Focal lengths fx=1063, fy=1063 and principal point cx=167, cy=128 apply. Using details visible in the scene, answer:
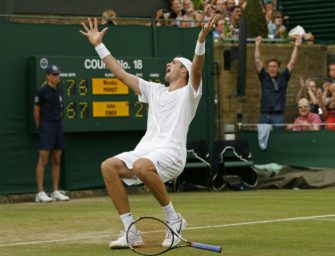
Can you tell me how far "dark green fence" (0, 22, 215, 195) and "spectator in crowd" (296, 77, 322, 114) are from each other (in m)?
2.13

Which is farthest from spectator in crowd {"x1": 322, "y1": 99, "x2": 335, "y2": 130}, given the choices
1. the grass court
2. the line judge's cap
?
the line judge's cap

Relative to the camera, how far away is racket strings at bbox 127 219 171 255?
9.59 meters

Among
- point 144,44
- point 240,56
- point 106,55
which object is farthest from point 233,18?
point 106,55

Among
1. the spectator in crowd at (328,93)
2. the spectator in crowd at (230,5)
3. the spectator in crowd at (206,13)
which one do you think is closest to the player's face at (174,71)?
the spectator in crowd at (328,93)

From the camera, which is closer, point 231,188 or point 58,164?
point 58,164

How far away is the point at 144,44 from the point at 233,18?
169 inches

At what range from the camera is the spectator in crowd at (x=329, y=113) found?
20.6 m

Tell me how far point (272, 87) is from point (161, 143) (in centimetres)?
1118

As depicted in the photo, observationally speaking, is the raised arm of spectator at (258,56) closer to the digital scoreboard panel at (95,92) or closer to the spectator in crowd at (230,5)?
the digital scoreboard panel at (95,92)

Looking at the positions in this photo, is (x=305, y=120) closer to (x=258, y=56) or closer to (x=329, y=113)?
(x=329, y=113)

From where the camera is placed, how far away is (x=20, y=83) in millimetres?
18312

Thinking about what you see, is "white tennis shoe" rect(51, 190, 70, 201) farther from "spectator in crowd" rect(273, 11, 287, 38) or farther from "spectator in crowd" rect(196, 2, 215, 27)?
"spectator in crowd" rect(273, 11, 287, 38)

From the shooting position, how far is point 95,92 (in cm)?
1894

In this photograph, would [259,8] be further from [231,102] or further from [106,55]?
[106,55]
